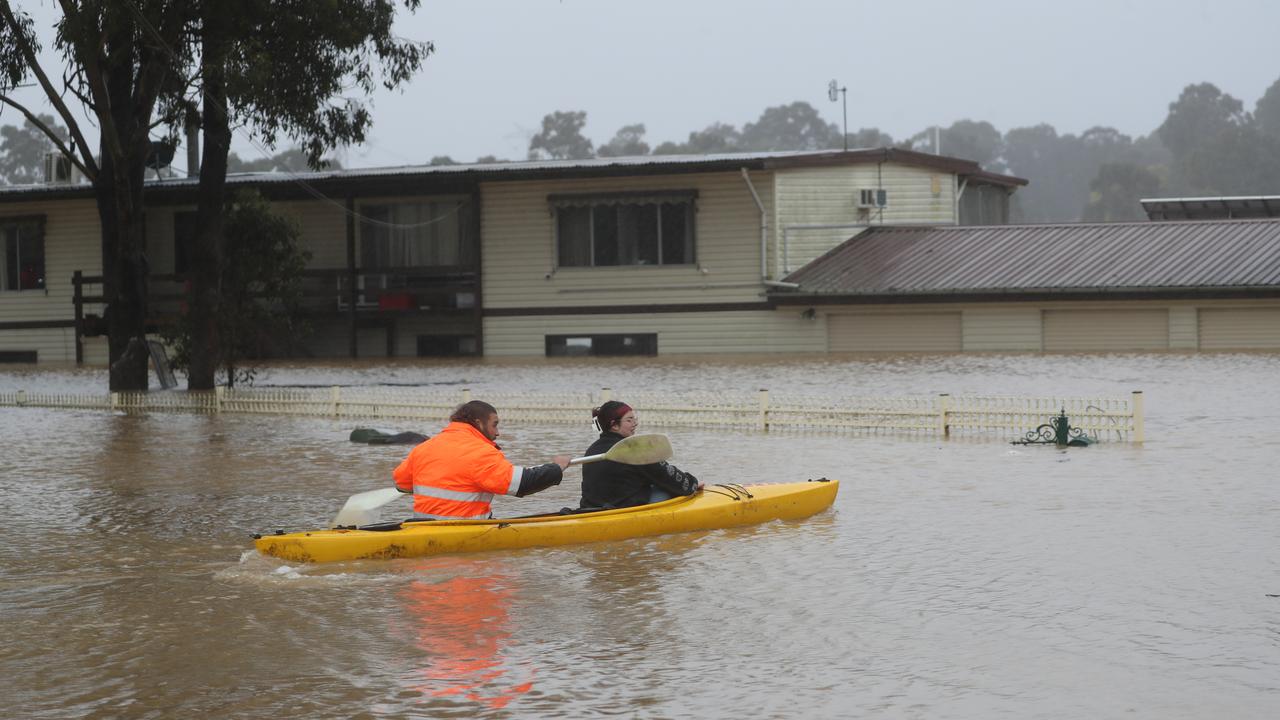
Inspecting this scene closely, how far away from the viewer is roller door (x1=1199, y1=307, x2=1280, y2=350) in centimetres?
3164

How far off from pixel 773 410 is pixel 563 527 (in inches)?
353

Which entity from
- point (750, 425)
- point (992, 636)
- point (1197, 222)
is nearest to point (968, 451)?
point (750, 425)

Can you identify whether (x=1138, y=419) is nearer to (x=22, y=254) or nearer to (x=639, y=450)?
(x=639, y=450)

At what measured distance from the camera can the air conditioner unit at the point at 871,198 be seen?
37.7 metres

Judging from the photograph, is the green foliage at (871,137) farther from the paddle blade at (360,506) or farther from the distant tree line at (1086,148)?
the paddle blade at (360,506)

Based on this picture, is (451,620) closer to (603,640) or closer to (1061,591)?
(603,640)

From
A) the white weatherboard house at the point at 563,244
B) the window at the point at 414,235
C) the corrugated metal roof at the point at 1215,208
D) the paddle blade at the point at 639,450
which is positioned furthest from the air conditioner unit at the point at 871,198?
the paddle blade at the point at 639,450

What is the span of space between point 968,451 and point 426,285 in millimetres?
23878

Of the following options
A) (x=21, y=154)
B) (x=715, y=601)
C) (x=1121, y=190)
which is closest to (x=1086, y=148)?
(x=1121, y=190)

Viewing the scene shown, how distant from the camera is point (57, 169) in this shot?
4472 cm

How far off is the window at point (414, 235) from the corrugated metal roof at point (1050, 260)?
29.5 feet

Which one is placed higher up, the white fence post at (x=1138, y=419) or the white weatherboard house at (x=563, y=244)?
the white weatherboard house at (x=563, y=244)

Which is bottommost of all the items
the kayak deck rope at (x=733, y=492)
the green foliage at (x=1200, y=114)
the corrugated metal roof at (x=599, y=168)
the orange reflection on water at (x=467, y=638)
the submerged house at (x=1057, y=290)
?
the orange reflection on water at (x=467, y=638)

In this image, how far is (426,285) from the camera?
128 feet
